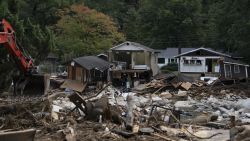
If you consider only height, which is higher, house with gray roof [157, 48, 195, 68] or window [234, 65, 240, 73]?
house with gray roof [157, 48, 195, 68]

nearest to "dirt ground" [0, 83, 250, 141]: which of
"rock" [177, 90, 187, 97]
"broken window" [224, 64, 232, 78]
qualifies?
"rock" [177, 90, 187, 97]

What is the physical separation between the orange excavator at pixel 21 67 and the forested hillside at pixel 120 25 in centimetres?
261

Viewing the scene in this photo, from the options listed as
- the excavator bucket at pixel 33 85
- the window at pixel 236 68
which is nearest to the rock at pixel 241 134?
the excavator bucket at pixel 33 85

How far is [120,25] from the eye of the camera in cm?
8700

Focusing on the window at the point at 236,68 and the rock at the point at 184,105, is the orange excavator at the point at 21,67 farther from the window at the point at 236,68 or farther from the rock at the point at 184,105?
the window at the point at 236,68

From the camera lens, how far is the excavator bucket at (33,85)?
2398 centimetres

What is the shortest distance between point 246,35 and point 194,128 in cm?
3553

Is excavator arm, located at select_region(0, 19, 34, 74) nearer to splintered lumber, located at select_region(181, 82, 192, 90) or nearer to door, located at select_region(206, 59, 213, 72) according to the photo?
splintered lumber, located at select_region(181, 82, 192, 90)

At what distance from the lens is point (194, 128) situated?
17438mm

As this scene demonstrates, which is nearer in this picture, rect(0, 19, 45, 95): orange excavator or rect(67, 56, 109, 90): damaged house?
rect(0, 19, 45, 95): orange excavator

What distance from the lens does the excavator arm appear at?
61.3 ft

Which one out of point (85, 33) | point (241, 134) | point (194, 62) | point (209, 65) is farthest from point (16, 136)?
point (209, 65)

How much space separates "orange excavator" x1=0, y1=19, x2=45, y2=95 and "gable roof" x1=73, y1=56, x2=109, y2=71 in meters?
22.1

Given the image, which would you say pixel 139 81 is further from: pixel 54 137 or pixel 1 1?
pixel 54 137
